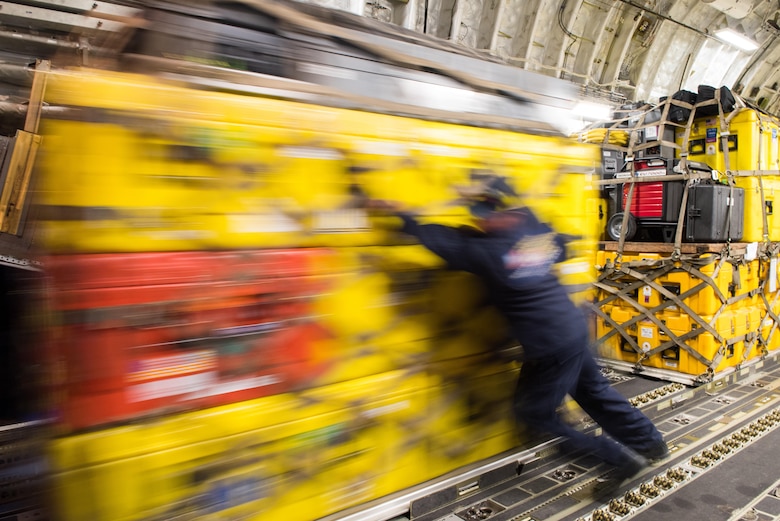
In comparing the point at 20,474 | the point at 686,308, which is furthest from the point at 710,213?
the point at 20,474

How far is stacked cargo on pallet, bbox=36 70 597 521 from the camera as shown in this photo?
1.70m

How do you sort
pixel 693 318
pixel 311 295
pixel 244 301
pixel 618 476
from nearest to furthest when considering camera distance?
1. pixel 244 301
2. pixel 311 295
3. pixel 618 476
4. pixel 693 318

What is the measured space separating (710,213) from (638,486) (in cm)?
345


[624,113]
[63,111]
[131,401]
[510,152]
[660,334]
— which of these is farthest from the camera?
[624,113]

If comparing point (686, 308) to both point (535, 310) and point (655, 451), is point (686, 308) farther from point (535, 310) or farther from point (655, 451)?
point (535, 310)

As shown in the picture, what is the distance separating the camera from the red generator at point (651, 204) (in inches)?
221

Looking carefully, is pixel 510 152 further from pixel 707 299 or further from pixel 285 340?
pixel 707 299

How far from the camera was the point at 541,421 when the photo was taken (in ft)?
9.36

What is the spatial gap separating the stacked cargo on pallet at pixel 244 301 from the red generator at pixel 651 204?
369 cm

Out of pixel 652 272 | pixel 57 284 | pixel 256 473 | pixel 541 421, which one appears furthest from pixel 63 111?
pixel 652 272

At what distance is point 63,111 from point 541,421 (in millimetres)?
2624

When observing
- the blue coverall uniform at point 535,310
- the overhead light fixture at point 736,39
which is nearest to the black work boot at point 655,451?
the blue coverall uniform at point 535,310

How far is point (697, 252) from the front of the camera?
521 centimetres

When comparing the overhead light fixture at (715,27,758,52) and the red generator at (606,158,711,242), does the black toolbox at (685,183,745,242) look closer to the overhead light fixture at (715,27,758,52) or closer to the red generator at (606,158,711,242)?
the red generator at (606,158,711,242)
